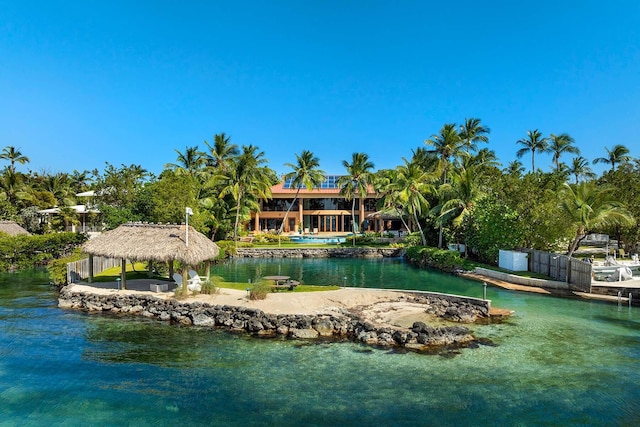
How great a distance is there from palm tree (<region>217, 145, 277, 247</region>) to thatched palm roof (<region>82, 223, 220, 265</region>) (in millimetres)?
20637

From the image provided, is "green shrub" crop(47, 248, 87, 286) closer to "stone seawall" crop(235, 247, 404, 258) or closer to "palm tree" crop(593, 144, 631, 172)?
"stone seawall" crop(235, 247, 404, 258)

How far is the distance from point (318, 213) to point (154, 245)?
128 feet

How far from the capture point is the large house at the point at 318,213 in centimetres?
5725

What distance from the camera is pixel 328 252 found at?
4334cm

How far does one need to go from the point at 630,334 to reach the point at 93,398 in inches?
713

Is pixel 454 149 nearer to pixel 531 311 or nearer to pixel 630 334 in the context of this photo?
pixel 531 311

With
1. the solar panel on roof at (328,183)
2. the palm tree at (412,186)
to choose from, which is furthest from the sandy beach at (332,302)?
the solar panel on roof at (328,183)

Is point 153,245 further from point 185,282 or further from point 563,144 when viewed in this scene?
point 563,144

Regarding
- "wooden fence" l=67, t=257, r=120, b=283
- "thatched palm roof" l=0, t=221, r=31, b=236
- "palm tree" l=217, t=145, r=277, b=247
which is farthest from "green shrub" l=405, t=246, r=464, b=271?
"thatched palm roof" l=0, t=221, r=31, b=236

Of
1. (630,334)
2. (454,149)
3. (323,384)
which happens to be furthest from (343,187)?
(323,384)

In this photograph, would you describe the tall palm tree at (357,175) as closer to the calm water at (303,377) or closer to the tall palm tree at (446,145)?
the tall palm tree at (446,145)

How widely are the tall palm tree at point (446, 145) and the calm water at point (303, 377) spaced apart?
78.9 ft

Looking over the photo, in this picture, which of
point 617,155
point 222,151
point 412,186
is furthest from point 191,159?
point 617,155

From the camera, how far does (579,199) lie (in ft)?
75.6
